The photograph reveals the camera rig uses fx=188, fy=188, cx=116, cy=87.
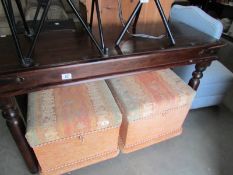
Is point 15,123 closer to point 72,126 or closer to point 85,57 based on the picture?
point 72,126

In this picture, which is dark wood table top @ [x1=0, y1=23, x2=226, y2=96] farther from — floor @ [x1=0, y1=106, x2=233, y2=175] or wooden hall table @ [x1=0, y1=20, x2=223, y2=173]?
floor @ [x1=0, y1=106, x2=233, y2=175]

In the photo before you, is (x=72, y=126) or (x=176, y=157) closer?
(x=72, y=126)

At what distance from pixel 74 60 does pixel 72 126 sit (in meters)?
0.33

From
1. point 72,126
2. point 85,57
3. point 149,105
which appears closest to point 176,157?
point 149,105

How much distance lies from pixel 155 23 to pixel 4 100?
100 centimetres

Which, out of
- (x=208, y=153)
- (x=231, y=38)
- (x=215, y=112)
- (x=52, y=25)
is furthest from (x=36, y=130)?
(x=231, y=38)

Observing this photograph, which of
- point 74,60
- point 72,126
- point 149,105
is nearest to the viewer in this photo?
point 74,60

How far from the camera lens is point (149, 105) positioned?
1038 millimetres

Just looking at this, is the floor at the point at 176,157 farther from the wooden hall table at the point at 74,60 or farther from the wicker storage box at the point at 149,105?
the wooden hall table at the point at 74,60

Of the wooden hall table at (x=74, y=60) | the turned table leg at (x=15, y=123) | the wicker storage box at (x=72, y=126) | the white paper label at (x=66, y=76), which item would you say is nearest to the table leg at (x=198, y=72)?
the wooden hall table at (x=74, y=60)

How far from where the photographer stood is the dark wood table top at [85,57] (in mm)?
732

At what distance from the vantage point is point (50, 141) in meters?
0.90

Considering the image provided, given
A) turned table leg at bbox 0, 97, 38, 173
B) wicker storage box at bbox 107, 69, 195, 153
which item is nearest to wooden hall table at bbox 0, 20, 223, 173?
turned table leg at bbox 0, 97, 38, 173

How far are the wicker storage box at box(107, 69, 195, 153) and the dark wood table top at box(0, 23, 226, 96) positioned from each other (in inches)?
7.5
